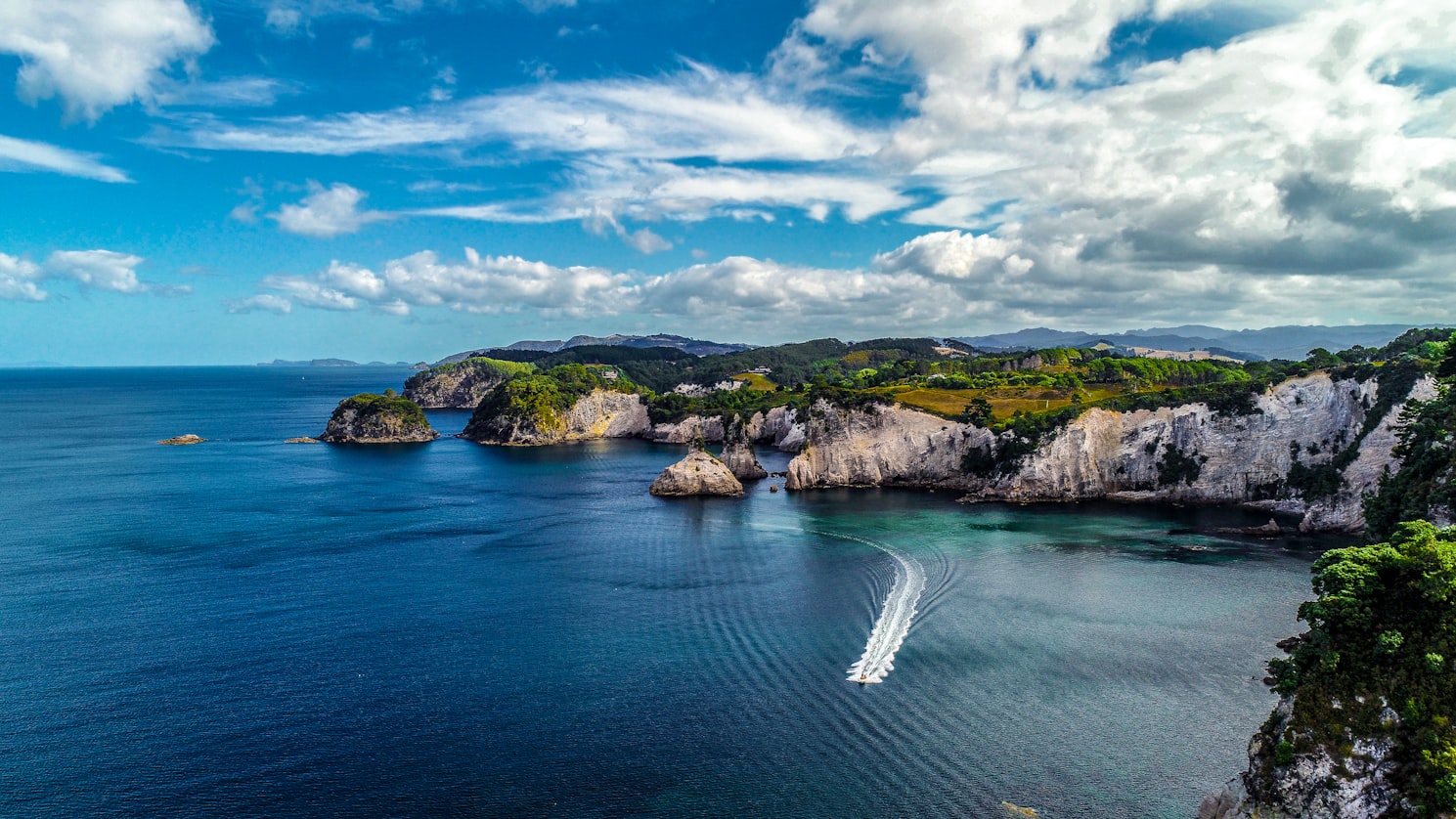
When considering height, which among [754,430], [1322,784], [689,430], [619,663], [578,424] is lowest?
[619,663]

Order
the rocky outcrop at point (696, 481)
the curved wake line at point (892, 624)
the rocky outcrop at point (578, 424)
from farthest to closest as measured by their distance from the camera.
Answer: the rocky outcrop at point (578, 424)
the rocky outcrop at point (696, 481)
the curved wake line at point (892, 624)

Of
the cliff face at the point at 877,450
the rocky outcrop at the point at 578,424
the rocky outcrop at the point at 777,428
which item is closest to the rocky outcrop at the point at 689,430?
the rocky outcrop at the point at 777,428

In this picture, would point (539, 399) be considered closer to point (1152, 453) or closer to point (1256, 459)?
point (1152, 453)

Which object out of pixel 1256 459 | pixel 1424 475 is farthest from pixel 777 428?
pixel 1424 475

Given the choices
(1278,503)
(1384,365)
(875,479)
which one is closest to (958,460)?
(875,479)

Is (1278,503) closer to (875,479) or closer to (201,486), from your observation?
(875,479)

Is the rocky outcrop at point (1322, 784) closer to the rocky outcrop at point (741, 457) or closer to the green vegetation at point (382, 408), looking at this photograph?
the rocky outcrop at point (741, 457)

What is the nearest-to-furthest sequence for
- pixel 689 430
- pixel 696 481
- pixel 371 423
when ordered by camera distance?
pixel 696 481
pixel 371 423
pixel 689 430
